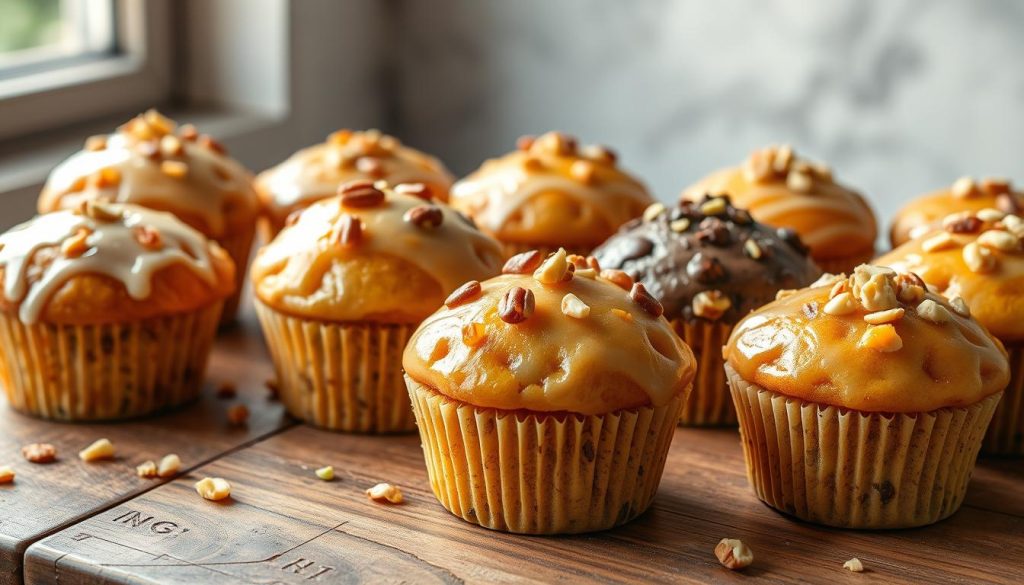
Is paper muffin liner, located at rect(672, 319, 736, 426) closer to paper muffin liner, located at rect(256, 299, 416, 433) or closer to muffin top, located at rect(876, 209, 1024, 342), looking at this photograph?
muffin top, located at rect(876, 209, 1024, 342)

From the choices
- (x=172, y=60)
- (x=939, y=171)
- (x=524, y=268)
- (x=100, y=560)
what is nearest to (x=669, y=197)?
(x=939, y=171)

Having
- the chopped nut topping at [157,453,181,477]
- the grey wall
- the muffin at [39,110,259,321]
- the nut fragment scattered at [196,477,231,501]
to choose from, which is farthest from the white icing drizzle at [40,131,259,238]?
the grey wall

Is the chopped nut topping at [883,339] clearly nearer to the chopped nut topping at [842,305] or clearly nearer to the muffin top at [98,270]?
the chopped nut topping at [842,305]

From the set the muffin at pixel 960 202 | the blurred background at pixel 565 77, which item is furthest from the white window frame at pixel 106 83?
the muffin at pixel 960 202

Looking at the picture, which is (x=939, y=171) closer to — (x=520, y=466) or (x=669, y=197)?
(x=669, y=197)

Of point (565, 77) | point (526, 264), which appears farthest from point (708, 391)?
point (565, 77)

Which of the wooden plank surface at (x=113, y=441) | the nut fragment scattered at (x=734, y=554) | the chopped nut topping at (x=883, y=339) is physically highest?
the chopped nut topping at (x=883, y=339)

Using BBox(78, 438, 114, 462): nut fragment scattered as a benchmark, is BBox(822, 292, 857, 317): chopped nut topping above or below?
above
